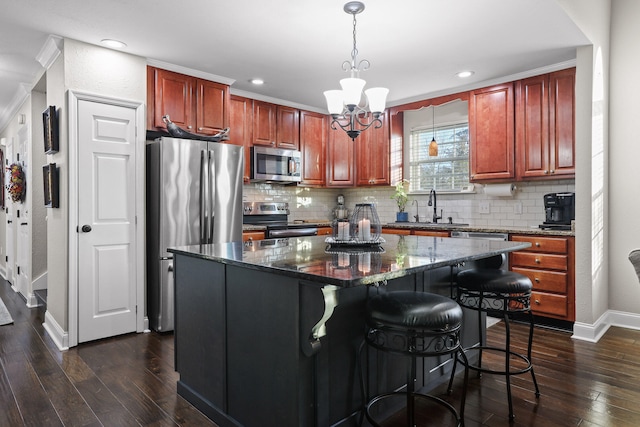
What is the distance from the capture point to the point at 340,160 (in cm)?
554

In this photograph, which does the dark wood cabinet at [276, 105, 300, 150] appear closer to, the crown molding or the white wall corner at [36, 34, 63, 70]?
the crown molding

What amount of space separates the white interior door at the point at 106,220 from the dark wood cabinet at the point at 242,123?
126cm

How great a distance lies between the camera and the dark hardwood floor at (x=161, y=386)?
208cm

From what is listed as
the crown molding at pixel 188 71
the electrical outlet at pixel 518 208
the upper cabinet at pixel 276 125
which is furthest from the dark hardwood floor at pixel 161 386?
the upper cabinet at pixel 276 125

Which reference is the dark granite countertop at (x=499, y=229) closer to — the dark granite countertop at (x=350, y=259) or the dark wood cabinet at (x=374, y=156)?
the dark wood cabinet at (x=374, y=156)

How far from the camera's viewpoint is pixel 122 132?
3.43 metres

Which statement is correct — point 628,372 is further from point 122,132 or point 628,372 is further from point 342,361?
point 122,132

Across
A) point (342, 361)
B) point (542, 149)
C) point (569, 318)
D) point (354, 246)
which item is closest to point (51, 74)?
point (354, 246)

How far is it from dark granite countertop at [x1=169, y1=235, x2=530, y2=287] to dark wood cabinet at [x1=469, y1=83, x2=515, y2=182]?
6.60 feet

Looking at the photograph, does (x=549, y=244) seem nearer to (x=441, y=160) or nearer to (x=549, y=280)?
(x=549, y=280)

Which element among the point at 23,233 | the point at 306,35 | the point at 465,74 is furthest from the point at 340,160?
the point at 23,233

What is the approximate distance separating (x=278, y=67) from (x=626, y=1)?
3.31 m

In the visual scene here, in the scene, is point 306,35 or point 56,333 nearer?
point 306,35

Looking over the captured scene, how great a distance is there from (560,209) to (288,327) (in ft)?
10.7
